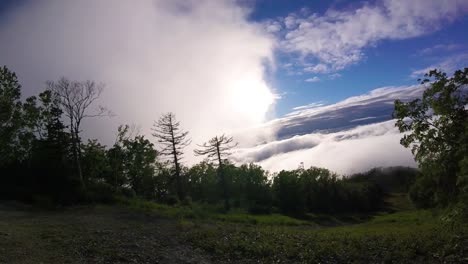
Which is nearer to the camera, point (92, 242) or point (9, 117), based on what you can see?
point (92, 242)

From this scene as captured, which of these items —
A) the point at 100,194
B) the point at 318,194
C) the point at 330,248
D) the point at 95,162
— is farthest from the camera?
the point at 318,194

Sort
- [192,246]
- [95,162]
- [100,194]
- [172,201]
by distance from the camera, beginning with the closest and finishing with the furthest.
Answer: [192,246] → [100,194] → [172,201] → [95,162]

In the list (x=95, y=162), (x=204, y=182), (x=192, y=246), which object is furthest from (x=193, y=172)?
(x=192, y=246)

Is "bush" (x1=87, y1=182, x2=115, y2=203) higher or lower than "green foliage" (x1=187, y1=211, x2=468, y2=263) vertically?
higher

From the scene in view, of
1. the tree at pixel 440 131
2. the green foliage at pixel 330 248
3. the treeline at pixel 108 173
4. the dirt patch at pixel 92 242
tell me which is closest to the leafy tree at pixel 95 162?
the treeline at pixel 108 173

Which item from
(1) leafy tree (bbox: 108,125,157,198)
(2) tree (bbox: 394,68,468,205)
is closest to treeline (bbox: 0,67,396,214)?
(1) leafy tree (bbox: 108,125,157,198)

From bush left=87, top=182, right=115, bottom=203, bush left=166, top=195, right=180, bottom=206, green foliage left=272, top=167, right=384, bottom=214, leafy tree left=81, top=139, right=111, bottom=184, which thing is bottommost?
green foliage left=272, top=167, right=384, bottom=214

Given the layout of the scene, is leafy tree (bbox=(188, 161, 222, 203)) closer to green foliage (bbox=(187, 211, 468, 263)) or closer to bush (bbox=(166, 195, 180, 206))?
bush (bbox=(166, 195, 180, 206))

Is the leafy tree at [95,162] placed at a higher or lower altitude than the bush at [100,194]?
higher

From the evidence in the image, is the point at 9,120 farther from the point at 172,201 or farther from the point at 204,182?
the point at 204,182

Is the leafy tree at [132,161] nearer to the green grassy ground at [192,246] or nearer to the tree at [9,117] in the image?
the tree at [9,117]

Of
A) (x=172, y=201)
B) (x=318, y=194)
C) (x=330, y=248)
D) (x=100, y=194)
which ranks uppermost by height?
(x=100, y=194)

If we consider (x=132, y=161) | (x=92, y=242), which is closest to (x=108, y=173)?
(x=132, y=161)

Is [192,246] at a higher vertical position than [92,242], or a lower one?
lower
